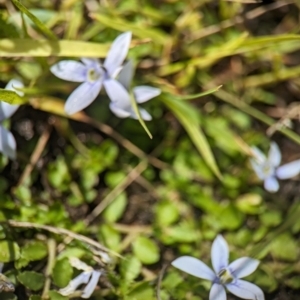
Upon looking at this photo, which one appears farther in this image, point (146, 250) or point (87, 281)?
point (146, 250)

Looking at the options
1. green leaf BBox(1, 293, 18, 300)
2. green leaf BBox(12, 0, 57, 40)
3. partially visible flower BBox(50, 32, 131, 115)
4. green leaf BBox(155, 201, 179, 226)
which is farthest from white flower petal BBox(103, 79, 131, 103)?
green leaf BBox(1, 293, 18, 300)

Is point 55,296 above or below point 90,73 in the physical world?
below

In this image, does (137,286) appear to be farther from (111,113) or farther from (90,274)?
(111,113)

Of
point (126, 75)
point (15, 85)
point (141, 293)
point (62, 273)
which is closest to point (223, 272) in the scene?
point (141, 293)

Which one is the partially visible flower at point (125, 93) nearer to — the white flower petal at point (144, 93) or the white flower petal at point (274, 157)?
the white flower petal at point (144, 93)

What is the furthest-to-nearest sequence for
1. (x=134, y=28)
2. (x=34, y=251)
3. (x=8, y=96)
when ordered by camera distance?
1. (x=134, y=28)
2. (x=34, y=251)
3. (x=8, y=96)

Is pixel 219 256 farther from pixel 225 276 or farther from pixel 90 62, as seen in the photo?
pixel 90 62

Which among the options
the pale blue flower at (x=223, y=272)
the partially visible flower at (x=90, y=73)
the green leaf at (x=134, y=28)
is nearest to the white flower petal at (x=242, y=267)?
the pale blue flower at (x=223, y=272)

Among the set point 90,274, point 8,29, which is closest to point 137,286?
point 90,274
